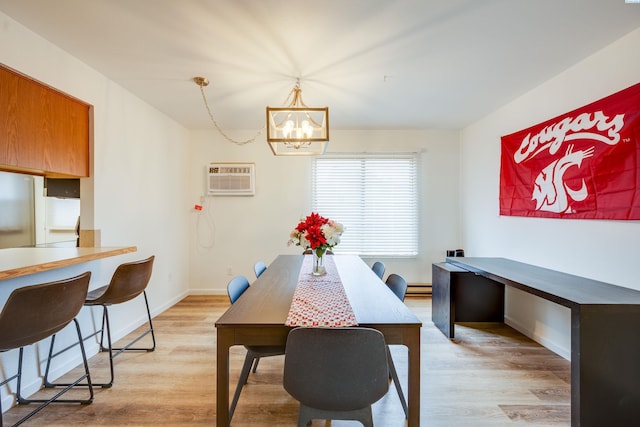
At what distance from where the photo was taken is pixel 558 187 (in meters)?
2.45

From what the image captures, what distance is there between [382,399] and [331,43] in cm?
257

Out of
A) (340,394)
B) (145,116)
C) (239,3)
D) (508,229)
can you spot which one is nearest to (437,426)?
(340,394)

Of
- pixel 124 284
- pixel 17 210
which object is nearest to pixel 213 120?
pixel 17 210

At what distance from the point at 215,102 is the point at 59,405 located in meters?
2.89

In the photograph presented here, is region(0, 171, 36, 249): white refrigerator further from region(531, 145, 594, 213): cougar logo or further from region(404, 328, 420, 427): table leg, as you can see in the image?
region(531, 145, 594, 213): cougar logo

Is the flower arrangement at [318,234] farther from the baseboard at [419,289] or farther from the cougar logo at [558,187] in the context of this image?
the baseboard at [419,289]

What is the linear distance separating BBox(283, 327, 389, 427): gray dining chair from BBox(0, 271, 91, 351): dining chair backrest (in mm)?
1334

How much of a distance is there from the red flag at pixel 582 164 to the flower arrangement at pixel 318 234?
2000mm

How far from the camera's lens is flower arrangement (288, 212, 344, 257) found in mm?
2061

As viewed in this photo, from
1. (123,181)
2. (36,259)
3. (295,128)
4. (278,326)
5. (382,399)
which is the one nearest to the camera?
(278,326)

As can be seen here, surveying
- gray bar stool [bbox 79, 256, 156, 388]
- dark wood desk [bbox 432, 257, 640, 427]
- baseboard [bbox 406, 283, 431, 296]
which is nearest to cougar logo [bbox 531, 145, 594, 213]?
dark wood desk [bbox 432, 257, 640, 427]

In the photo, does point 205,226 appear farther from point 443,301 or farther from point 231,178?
point 443,301

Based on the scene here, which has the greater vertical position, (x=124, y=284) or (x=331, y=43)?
(x=331, y=43)

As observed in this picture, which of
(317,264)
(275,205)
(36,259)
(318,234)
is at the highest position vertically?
(275,205)
